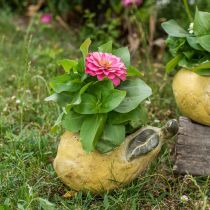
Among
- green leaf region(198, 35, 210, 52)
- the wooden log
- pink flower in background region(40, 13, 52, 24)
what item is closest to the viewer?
green leaf region(198, 35, 210, 52)

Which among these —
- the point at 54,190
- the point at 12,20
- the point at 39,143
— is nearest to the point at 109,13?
the point at 12,20

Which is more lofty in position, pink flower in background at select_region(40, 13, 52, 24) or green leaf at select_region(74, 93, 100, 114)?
green leaf at select_region(74, 93, 100, 114)

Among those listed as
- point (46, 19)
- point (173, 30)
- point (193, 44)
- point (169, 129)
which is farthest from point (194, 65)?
point (46, 19)

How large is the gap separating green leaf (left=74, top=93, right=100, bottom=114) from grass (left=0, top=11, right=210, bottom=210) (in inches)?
14.5

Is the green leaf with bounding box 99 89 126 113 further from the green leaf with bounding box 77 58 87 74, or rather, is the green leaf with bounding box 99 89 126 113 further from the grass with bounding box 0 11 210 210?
the grass with bounding box 0 11 210 210

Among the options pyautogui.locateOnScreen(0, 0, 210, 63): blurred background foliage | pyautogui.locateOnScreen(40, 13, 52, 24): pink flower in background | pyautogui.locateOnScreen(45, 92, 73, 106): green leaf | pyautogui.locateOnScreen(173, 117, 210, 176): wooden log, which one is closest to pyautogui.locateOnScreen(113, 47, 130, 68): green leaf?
pyautogui.locateOnScreen(45, 92, 73, 106): green leaf

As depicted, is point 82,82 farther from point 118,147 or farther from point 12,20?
point 12,20

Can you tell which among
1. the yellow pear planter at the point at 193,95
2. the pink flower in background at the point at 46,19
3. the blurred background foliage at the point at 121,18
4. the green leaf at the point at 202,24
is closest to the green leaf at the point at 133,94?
the yellow pear planter at the point at 193,95

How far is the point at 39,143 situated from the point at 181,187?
749 millimetres

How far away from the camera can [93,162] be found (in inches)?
88.0

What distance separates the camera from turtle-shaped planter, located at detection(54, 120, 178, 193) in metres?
2.24

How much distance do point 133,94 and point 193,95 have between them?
328mm

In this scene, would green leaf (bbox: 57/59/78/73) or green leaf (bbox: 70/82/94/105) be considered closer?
green leaf (bbox: 70/82/94/105)

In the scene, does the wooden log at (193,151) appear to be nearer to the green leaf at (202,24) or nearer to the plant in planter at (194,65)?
the plant in planter at (194,65)
